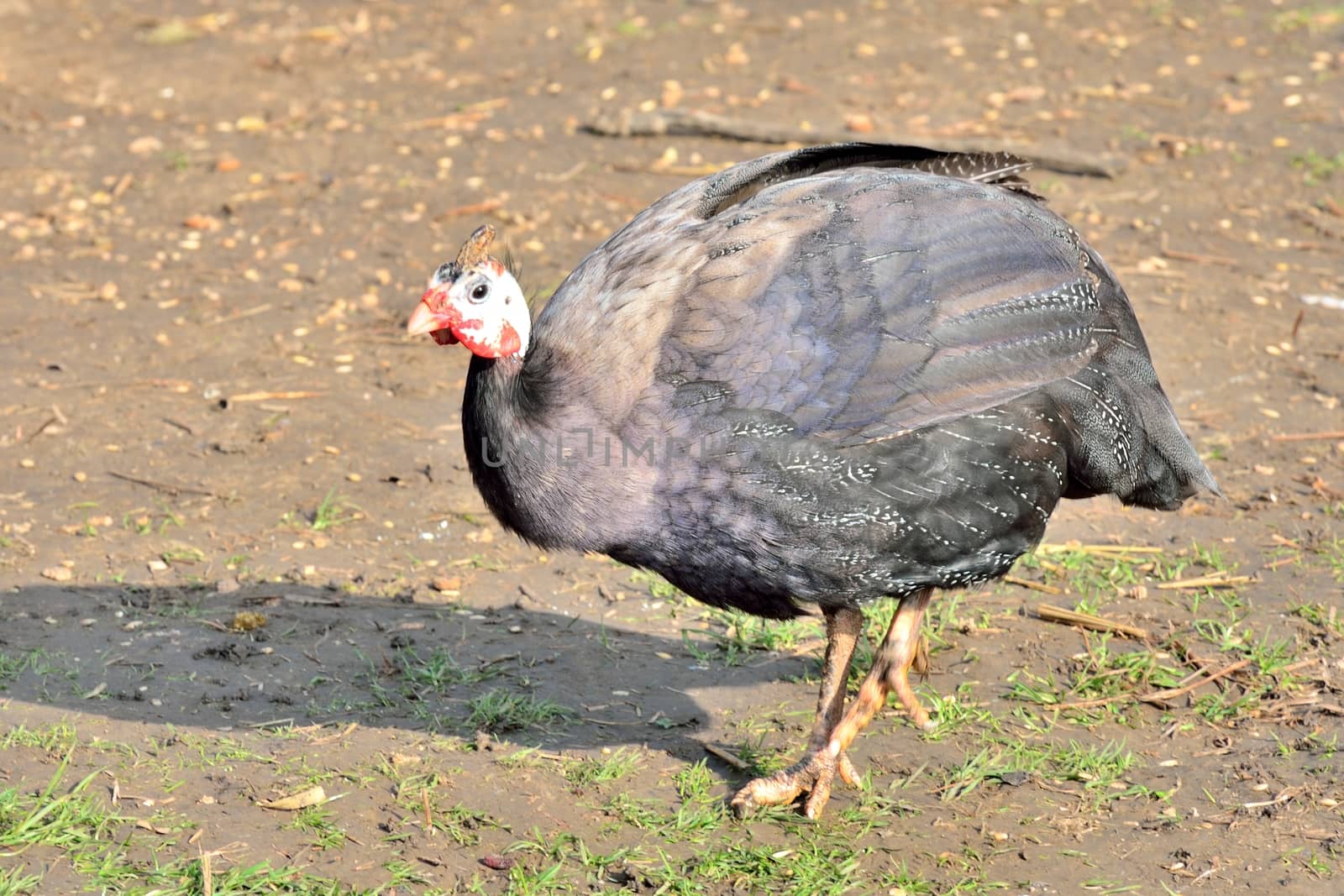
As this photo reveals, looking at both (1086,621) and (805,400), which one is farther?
(1086,621)

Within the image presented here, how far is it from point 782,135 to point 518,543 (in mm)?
3622

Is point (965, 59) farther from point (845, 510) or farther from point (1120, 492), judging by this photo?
point (845, 510)

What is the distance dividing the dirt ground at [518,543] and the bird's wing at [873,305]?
1.07 metres

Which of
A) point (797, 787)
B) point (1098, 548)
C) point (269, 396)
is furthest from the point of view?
point (269, 396)

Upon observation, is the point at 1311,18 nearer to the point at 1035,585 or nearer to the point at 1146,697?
the point at 1035,585

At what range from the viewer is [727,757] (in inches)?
163

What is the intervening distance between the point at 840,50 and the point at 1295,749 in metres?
6.30

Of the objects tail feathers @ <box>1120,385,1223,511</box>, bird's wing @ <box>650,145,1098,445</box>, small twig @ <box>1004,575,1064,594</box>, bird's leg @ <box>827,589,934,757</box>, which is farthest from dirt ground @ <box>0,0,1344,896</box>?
bird's wing @ <box>650,145,1098,445</box>

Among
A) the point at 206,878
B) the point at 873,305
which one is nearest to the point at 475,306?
the point at 873,305

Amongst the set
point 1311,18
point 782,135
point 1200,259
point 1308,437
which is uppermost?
point 1311,18

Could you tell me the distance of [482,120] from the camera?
343 inches

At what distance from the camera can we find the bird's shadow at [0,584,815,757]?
4.17m

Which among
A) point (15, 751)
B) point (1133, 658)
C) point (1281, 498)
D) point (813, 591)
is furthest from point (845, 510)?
point (1281, 498)

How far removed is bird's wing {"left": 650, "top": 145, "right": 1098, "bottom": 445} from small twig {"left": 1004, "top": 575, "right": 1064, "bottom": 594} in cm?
131
